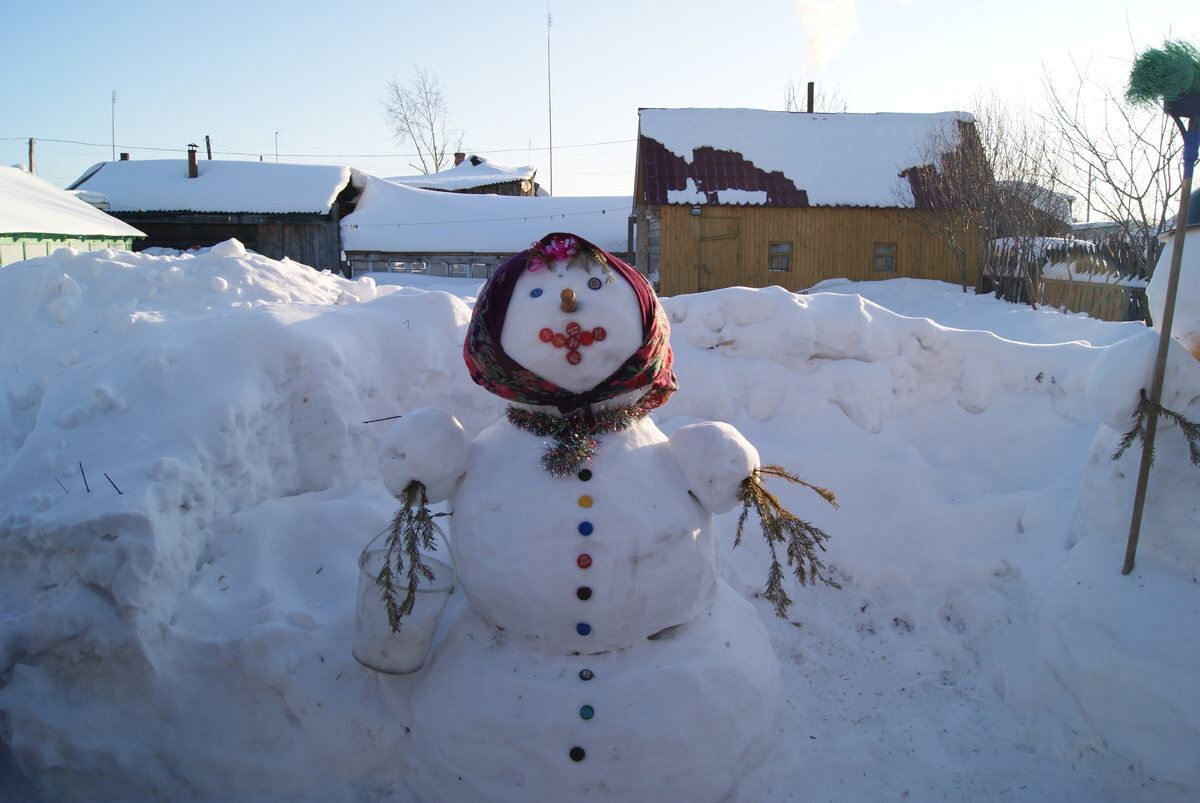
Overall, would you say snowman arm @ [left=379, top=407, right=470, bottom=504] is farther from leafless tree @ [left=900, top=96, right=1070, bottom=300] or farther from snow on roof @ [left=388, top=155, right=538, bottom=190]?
snow on roof @ [left=388, top=155, right=538, bottom=190]

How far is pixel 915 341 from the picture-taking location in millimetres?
4508

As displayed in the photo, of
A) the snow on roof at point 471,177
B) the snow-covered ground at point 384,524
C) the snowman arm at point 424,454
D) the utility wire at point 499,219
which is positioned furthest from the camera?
the snow on roof at point 471,177

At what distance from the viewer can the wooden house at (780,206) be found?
52.2ft

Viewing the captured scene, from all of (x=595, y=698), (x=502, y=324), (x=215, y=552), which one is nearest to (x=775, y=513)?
(x=595, y=698)

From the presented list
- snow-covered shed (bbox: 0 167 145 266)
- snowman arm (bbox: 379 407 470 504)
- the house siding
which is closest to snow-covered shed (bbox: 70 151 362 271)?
snow-covered shed (bbox: 0 167 145 266)

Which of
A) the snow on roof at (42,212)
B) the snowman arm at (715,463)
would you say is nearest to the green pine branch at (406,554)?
the snowman arm at (715,463)

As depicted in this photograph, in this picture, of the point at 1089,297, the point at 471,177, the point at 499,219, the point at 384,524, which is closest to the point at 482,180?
the point at 471,177

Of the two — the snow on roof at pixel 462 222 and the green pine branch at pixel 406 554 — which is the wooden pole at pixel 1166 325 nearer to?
the green pine branch at pixel 406 554

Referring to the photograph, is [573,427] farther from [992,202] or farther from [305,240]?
[305,240]

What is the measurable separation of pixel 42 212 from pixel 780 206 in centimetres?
1368

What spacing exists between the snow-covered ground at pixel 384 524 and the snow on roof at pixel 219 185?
668 inches

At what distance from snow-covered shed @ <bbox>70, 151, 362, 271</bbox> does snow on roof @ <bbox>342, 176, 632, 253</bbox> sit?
2.44ft

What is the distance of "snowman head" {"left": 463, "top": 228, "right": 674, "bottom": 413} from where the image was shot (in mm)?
2367

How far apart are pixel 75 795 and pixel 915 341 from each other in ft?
14.5
